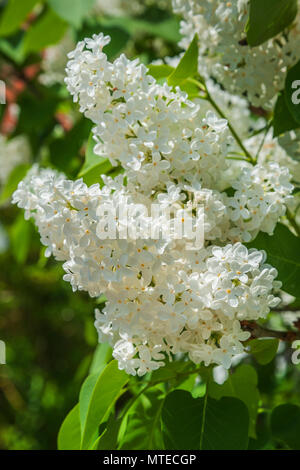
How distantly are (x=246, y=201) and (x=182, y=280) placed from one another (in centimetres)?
18

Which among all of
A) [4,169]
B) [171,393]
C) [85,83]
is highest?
[85,83]

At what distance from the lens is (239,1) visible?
1.03m

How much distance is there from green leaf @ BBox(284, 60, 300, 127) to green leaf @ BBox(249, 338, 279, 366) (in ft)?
1.21

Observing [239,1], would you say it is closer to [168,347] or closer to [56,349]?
[168,347]

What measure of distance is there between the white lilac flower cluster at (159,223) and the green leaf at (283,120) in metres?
0.15

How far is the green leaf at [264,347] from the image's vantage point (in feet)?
2.93

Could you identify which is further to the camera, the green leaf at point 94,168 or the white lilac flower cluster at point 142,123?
the green leaf at point 94,168

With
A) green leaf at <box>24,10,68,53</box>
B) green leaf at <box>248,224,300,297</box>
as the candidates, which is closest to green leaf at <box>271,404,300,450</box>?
green leaf at <box>248,224,300,297</box>

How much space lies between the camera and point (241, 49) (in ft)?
3.59

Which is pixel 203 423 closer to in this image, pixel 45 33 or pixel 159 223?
pixel 159 223

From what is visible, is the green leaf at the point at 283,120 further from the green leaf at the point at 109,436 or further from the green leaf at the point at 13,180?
the green leaf at the point at 13,180

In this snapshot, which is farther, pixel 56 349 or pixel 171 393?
pixel 56 349

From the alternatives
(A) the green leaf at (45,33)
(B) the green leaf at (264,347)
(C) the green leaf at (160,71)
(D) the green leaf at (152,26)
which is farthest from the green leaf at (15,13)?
(B) the green leaf at (264,347)

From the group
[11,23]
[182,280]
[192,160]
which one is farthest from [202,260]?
[11,23]
